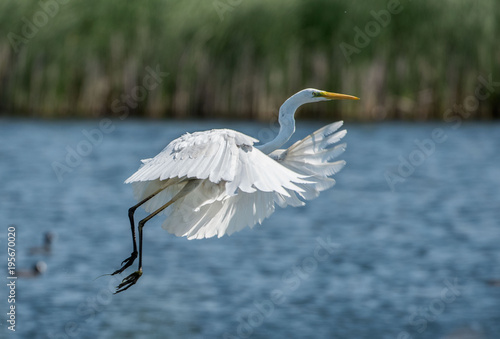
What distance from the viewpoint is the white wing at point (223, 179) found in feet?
17.9

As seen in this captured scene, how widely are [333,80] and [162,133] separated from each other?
4611mm

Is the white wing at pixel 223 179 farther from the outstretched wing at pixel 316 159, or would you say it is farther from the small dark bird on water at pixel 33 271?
the small dark bird on water at pixel 33 271

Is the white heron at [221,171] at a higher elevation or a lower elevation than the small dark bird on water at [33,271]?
higher

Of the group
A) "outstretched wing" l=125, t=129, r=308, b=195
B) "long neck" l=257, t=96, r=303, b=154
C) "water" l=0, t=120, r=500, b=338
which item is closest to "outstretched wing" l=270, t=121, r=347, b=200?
"long neck" l=257, t=96, r=303, b=154

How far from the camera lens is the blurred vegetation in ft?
72.9

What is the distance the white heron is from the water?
4660 millimetres

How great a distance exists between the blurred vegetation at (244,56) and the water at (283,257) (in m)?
1.09

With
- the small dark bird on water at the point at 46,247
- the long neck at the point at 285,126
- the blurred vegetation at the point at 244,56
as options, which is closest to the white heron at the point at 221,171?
the long neck at the point at 285,126

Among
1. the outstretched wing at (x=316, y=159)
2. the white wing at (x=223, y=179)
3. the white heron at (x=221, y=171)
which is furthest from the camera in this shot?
A: the outstretched wing at (x=316, y=159)

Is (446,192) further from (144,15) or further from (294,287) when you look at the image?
(144,15)

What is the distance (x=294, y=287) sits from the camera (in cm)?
1275

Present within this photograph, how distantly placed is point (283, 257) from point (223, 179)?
29.4 ft

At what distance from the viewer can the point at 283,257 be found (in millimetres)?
14320

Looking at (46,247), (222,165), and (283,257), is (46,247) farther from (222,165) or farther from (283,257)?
(222,165)
